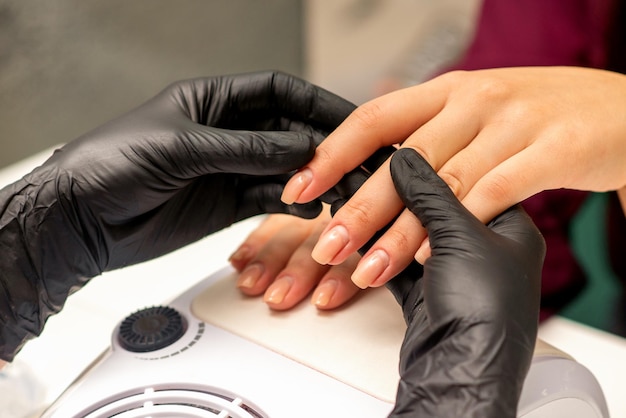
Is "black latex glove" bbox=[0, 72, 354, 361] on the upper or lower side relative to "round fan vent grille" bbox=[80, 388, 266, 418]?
upper

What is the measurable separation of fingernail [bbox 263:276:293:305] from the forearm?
0.63 feet

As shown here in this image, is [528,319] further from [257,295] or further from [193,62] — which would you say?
[193,62]

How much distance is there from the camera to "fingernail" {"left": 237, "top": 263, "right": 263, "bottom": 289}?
1.97 ft

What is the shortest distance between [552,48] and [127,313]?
0.91 metres

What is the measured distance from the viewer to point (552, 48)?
1.11 metres

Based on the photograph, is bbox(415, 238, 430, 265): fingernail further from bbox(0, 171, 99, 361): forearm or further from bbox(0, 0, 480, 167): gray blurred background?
bbox(0, 0, 480, 167): gray blurred background

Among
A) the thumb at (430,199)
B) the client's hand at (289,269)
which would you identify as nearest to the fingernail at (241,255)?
the client's hand at (289,269)

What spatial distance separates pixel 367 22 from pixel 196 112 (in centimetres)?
131

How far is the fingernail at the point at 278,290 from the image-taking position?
0.57 m

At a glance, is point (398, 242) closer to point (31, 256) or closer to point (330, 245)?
point (330, 245)

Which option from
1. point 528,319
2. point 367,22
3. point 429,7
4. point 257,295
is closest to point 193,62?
point 367,22

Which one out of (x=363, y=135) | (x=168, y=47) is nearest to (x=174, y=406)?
(x=363, y=135)

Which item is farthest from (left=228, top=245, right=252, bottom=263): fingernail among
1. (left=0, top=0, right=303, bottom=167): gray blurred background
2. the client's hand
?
(left=0, top=0, right=303, bottom=167): gray blurred background

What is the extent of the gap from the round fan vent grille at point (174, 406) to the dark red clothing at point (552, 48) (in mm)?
619
